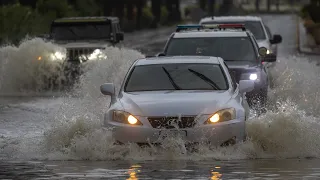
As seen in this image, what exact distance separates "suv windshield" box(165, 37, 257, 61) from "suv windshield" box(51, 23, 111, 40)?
9.27m

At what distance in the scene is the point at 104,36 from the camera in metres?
31.6

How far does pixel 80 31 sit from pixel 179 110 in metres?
17.3

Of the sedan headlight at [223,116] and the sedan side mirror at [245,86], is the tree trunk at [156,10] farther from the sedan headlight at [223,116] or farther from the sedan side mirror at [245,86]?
the sedan headlight at [223,116]

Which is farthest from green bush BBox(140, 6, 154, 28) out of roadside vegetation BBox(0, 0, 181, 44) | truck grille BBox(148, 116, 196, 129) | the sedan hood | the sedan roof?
truck grille BBox(148, 116, 196, 129)

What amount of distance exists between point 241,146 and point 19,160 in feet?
9.08

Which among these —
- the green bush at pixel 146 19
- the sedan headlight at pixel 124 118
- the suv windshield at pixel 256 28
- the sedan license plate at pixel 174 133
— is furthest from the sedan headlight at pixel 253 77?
the green bush at pixel 146 19

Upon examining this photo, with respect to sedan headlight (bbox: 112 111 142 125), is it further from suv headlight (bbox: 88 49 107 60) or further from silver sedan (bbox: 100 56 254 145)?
suv headlight (bbox: 88 49 107 60)

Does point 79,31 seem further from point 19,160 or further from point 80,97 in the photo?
point 19,160

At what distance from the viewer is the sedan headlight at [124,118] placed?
47.5ft

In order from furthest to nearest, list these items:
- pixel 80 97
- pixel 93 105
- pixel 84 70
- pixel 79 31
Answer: pixel 79 31 → pixel 84 70 → pixel 80 97 → pixel 93 105

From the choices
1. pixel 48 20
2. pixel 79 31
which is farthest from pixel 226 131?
pixel 48 20

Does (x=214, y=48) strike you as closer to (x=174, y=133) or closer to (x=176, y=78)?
(x=176, y=78)

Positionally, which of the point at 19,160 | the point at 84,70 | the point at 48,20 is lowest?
the point at 19,160

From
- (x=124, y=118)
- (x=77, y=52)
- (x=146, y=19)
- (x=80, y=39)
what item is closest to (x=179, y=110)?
(x=124, y=118)
